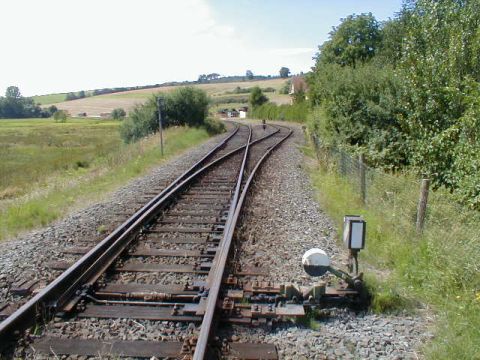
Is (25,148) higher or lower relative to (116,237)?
lower

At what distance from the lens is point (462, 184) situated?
28.6ft

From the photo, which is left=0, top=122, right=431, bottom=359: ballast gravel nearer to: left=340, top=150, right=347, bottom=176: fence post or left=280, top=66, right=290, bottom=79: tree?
left=340, top=150, right=347, bottom=176: fence post

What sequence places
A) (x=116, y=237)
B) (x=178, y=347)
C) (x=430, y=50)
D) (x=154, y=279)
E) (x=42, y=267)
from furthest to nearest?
(x=430, y=50), (x=116, y=237), (x=42, y=267), (x=154, y=279), (x=178, y=347)

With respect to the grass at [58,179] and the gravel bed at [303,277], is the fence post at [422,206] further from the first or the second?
the grass at [58,179]

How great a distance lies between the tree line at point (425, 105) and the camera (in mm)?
9086

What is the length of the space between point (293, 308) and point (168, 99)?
32.6 meters

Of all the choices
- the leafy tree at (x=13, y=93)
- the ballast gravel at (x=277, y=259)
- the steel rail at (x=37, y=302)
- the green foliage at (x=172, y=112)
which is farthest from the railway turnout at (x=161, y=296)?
the leafy tree at (x=13, y=93)

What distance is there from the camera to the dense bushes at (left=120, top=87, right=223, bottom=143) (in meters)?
33.4

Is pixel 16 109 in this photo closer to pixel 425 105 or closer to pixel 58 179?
pixel 58 179

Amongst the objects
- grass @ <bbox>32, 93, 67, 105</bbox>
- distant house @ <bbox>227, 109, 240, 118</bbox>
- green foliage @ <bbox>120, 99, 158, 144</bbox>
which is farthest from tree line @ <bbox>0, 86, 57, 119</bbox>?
green foliage @ <bbox>120, 99, 158, 144</bbox>

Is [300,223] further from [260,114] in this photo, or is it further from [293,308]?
[260,114]

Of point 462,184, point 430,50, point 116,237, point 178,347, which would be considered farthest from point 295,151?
point 178,347

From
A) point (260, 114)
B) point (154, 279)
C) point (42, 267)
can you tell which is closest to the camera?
point (154, 279)

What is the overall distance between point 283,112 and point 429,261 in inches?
1952
